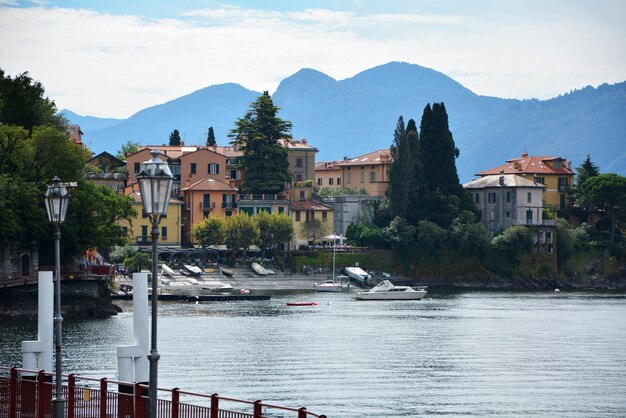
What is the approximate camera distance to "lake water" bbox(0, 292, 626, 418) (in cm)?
5262

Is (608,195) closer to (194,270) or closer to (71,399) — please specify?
(194,270)

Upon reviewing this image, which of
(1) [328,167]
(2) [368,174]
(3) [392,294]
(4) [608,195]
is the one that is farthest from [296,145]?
(3) [392,294]

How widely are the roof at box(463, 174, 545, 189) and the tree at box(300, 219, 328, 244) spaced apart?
2085 centimetres

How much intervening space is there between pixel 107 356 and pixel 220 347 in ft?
27.6

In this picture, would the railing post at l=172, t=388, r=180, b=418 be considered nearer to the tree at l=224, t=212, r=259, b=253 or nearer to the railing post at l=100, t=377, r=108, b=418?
the railing post at l=100, t=377, r=108, b=418

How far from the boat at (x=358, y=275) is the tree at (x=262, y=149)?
51.4ft

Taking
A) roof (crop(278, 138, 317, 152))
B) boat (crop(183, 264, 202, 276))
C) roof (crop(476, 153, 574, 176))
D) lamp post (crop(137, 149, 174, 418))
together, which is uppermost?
roof (crop(278, 138, 317, 152))

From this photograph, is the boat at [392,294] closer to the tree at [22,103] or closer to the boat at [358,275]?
the boat at [358,275]

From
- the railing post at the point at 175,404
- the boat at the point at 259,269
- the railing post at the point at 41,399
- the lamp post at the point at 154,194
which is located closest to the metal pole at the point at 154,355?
the lamp post at the point at 154,194

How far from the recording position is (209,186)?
5871 inches

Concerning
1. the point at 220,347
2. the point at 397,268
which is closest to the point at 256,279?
the point at 397,268

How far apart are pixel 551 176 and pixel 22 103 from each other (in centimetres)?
8551

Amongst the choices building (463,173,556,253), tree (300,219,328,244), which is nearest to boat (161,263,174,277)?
tree (300,219,328,244)

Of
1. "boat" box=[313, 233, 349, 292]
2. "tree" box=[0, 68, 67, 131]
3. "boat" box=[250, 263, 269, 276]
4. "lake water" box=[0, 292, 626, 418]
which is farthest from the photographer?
"boat" box=[250, 263, 269, 276]
